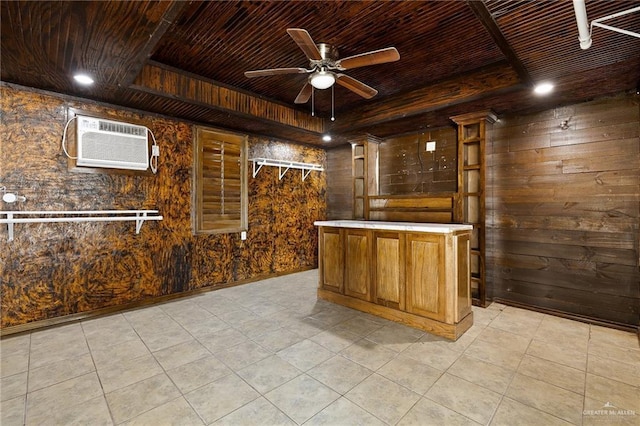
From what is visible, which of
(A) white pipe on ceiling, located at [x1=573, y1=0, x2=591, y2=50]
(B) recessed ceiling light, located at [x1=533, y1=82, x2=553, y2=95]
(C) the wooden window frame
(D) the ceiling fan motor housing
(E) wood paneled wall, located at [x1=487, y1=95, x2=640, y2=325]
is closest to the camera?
(A) white pipe on ceiling, located at [x1=573, y1=0, x2=591, y2=50]

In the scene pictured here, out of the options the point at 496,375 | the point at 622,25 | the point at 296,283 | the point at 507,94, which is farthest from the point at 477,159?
the point at 296,283

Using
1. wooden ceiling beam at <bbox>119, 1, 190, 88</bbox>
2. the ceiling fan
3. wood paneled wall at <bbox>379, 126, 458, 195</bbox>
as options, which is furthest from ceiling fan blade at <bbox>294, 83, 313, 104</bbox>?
wood paneled wall at <bbox>379, 126, 458, 195</bbox>

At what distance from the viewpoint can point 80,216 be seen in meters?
3.20

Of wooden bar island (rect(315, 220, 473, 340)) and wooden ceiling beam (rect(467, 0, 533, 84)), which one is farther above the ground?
wooden ceiling beam (rect(467, 0, 533, 84))

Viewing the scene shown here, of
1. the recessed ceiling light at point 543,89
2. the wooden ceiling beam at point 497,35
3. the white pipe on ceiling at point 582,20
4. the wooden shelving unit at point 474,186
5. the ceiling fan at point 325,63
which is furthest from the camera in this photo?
the wooden shelving unit at point 474,186

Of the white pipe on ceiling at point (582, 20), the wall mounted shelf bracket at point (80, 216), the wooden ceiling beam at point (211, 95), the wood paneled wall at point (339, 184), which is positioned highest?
the wooden ceiling beam at point (211, 95)

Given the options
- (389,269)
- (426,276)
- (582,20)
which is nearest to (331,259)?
(389,269)

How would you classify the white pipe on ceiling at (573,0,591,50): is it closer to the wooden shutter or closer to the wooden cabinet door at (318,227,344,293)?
the wooden cabinet door at (318,227,344,293)

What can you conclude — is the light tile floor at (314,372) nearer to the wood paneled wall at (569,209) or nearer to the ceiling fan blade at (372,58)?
the wood paneled wall at (569,209)

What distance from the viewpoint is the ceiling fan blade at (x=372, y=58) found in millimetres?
2150

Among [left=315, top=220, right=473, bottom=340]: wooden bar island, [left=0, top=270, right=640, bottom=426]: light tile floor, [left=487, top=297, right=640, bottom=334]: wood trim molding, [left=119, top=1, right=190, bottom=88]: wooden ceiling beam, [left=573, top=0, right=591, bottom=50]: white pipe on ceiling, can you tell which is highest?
[left=119, top=1, right=190, bottom=88]: wooden ceiling beam

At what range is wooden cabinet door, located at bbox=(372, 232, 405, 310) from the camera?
301cm

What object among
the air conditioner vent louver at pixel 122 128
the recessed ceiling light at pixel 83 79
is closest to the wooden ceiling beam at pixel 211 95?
the recessed ceiling light at pixel 83 79

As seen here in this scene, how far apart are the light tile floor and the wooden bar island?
0.60 ft
